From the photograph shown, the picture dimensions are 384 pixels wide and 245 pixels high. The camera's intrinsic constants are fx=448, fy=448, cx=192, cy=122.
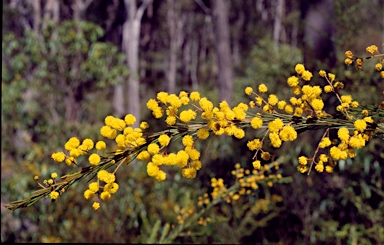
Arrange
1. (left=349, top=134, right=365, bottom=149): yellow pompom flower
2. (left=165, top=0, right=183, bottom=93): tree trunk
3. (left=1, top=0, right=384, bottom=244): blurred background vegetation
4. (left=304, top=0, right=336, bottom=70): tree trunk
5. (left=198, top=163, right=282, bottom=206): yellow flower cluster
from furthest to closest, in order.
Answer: (left=165, top=0, right=183, bottom=93): tree trunk → (left=304, top=0, right=336, bottom=70): tree trunk → (left=1, top=0, right=384, bottom=244): blurred background vegetation → (left=198, top=163, right=282, bottom=206): yellow flower cluster → (left=349, top=134, right=365, bottom=149): yellow pompom flower

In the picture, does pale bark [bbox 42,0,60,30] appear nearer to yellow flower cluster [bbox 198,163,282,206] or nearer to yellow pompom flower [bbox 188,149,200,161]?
yellow flower cluster [bbox 198,163,282,206]

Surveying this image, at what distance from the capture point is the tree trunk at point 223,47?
4039 millimetres

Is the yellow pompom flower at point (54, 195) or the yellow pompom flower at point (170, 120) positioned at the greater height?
the yellow pompom flower at point (170, 120)

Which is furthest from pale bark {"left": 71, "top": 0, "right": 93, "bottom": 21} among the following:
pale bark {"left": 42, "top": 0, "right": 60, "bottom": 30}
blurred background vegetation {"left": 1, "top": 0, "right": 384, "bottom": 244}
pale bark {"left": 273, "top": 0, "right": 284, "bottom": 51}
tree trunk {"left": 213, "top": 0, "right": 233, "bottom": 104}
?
pale bark {"left": 273, "top": 0, "right": 284, "bottom": 51}

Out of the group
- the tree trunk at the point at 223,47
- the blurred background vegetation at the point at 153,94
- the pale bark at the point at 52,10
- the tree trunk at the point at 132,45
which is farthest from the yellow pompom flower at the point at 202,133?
the pale bark at the point at 52,10

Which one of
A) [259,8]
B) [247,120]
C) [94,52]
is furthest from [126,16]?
[247,120]

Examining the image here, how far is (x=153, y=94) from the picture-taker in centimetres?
425

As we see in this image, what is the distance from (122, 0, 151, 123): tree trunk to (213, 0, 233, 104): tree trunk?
2.29 ft

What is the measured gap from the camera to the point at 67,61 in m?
3.53

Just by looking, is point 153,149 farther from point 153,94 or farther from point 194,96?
point 153,94

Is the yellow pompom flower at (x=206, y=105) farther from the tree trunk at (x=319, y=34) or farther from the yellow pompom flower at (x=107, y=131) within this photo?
the tree trunk at (x=319, y=34)

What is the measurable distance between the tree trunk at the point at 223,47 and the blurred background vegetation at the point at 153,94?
6.4 inches

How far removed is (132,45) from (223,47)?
0.86m

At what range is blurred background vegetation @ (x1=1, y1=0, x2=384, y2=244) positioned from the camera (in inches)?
77.2
